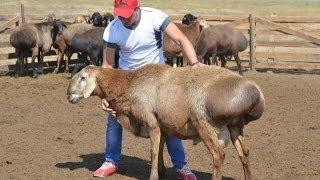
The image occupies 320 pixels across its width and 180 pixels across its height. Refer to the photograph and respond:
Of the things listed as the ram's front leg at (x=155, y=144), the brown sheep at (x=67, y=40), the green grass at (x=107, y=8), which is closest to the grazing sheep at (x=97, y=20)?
the brown sheep at (x=67, y=40)

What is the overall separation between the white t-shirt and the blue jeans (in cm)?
74

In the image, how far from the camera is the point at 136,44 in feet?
21.2

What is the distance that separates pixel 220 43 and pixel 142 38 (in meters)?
11.5

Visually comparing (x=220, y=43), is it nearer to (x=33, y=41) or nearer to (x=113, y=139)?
(x=33, y=41)

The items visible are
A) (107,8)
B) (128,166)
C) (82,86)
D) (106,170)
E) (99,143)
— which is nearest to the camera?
(82,86)

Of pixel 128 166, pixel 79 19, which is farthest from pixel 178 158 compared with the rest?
pixel 79 19

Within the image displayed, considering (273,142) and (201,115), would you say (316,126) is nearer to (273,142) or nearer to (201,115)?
(273,142)

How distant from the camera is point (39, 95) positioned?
13.6 metres

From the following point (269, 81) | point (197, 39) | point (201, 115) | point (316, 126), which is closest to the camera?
point (201, 115)

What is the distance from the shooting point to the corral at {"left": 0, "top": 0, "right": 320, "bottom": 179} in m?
7.20

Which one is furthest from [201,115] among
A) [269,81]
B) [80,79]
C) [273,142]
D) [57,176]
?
[269,81]

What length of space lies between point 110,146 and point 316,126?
14.1 feet

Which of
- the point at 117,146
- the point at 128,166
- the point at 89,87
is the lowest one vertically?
the point at 128,166

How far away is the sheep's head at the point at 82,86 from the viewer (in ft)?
21.5
